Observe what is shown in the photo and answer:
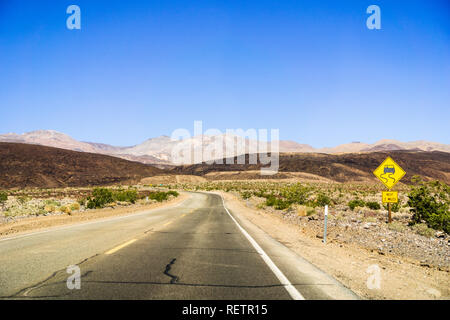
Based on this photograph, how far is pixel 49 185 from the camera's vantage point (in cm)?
8294

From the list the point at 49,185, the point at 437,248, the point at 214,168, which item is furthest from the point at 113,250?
the point at 214,168

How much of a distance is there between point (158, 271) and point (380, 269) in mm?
5116

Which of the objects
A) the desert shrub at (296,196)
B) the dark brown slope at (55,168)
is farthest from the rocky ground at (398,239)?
the dark brown slope at (55,168)

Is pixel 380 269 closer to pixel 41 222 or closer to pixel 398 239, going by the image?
A: pixel 398 239

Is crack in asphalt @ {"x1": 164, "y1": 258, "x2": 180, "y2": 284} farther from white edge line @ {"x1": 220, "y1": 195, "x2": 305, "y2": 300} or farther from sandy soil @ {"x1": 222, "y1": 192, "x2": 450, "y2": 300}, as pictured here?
sandy soil @ {"x1": 222, "y1": 192, "x2": 450, "y2": 300}

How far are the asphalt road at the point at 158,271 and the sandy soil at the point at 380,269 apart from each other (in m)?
0.44

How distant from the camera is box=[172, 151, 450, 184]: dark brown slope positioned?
113500 millimetres

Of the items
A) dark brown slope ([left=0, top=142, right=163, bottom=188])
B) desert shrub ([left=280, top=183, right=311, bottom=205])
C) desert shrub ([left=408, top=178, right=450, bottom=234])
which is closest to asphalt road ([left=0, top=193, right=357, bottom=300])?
desert shrub ([left=408, top=178, right=450, bottom=234])

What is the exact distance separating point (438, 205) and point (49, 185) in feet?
289

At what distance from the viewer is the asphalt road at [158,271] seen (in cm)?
499

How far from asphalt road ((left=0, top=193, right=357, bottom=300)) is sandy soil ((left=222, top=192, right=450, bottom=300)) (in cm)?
A: 44

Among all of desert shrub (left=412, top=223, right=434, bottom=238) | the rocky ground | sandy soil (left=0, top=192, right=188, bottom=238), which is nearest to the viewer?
the rocky ground

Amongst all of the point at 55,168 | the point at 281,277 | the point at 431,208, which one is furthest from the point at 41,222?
the point at 55,168

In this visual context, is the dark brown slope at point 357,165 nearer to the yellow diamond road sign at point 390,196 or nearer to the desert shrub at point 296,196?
the desert shrub at point 296,196
